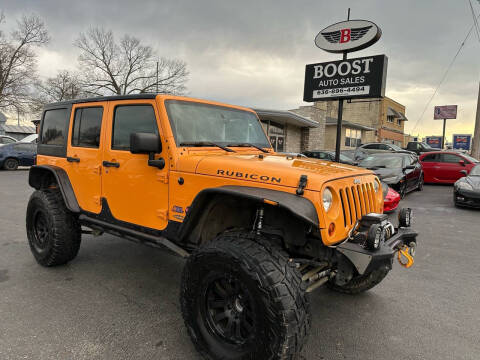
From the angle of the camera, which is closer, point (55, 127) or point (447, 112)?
point (55, 127)

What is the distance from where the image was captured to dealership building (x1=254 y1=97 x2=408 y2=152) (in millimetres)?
22031

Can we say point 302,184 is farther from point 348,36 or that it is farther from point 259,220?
point 348,36

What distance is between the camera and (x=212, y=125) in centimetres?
326

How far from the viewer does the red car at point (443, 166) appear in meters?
12.8

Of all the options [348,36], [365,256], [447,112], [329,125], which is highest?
[447,112]

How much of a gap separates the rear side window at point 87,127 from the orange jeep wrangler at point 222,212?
12 mm

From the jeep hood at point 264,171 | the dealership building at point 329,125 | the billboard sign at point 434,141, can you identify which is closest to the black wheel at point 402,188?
the dealership building at point 329,125

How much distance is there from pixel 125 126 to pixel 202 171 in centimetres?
115

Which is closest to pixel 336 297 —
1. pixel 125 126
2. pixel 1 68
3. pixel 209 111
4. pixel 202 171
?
pixel 202 171

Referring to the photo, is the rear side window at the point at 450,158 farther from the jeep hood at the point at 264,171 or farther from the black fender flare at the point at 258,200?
the black fender flare at the point at 258,200

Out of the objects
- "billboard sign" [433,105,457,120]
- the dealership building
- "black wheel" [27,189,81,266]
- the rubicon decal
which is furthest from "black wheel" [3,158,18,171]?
"billboard sign" [433,105,457,120]

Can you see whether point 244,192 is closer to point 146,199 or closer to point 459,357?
point 146,199

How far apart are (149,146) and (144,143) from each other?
6 centimetres

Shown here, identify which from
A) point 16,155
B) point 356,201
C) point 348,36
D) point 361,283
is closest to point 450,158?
point 348,36
